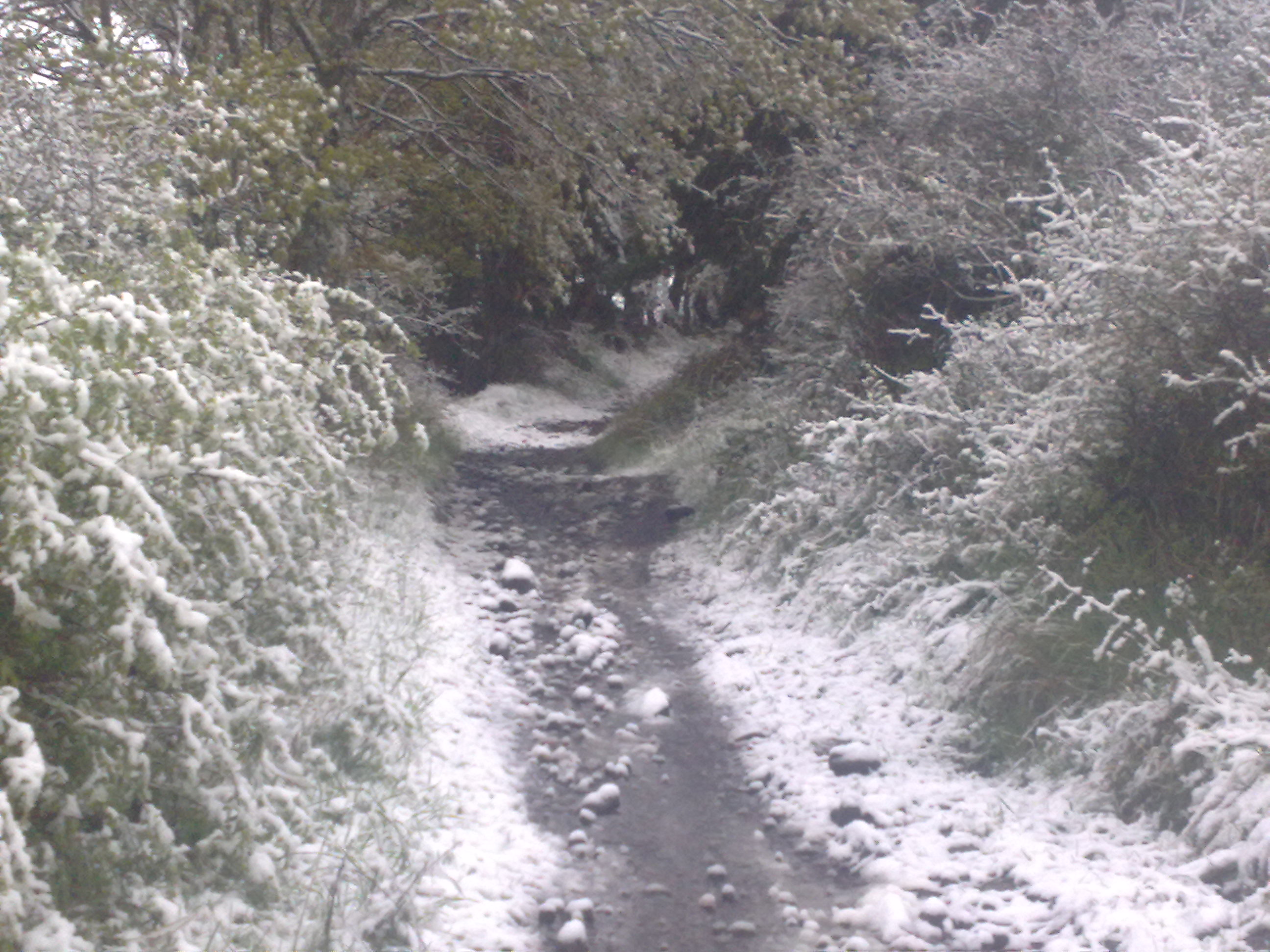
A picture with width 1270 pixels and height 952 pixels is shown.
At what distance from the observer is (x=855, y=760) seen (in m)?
5.07

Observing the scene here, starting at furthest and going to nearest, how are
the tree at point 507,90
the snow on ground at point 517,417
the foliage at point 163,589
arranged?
the snow on ground at point 517,417 → the tree at point 507,90 → the foliage at point 163,589

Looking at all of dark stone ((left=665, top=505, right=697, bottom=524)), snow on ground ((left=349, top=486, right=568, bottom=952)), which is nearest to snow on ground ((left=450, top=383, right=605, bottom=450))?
dark stone ((left=665, top=505, right=697, bottom=524))

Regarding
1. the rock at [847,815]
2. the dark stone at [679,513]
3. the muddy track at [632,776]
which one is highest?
the dark stone at [679,513]

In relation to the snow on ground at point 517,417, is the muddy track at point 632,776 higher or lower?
lower

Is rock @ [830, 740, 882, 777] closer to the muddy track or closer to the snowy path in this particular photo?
the snowy path

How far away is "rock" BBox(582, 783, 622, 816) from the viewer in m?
4.86

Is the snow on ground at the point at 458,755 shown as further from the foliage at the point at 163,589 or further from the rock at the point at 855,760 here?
the rock at the point at 855,760

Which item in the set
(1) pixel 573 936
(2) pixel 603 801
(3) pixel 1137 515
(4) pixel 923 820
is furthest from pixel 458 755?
(3) pixel 1137 515

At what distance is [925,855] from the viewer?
4234mm

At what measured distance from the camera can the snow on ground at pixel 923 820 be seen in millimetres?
3506

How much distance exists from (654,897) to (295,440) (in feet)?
8.32

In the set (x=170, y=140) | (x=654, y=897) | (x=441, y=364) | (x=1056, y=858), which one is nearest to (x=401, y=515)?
(x=170, y=140)

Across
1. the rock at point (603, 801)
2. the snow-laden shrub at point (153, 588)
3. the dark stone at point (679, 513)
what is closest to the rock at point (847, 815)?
the rock at point (603, 801)

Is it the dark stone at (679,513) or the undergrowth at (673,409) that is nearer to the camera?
the dark stone at (679,513)
